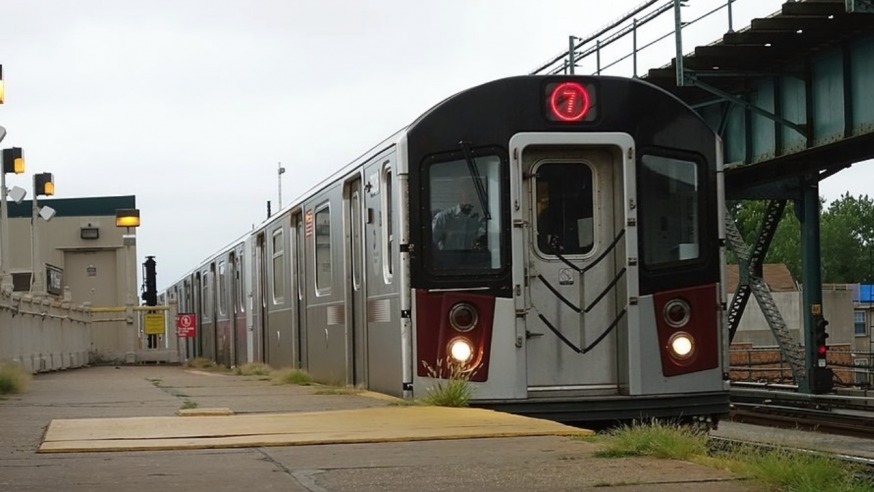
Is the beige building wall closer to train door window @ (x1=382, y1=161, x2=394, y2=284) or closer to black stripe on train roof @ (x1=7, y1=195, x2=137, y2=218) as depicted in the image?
black stripe on train roof @ (x1=7, y1=195, x2=137, y2=218)

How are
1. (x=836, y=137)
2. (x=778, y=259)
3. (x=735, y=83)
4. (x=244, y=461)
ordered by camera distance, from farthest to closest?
(x=778, y=259), (x=735, y=83), (x=836, y=137), (x=244, y=461)

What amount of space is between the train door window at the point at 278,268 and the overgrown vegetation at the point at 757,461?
11.8 meters

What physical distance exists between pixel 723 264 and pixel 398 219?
271 centimetres

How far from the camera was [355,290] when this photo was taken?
43.6ft

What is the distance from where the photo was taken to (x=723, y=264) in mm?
11102

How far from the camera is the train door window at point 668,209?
10938mm

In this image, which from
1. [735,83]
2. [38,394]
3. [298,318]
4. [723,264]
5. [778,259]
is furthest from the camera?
[778,259]

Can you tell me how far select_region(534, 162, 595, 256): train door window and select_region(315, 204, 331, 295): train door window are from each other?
430cm

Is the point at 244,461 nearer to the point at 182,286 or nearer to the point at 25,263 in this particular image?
the point at 182,286

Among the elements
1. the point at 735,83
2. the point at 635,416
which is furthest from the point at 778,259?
the point at 635,416

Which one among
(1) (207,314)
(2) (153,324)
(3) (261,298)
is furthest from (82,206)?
(3) (261,298)

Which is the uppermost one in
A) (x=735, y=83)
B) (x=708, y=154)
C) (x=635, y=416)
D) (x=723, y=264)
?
(x=735, y=83)

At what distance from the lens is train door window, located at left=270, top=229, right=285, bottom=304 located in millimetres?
Result: 19250

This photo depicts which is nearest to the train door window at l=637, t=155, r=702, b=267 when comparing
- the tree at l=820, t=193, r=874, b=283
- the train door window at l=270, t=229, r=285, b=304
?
the train door window at l=270, t=229, r=285, b=304
